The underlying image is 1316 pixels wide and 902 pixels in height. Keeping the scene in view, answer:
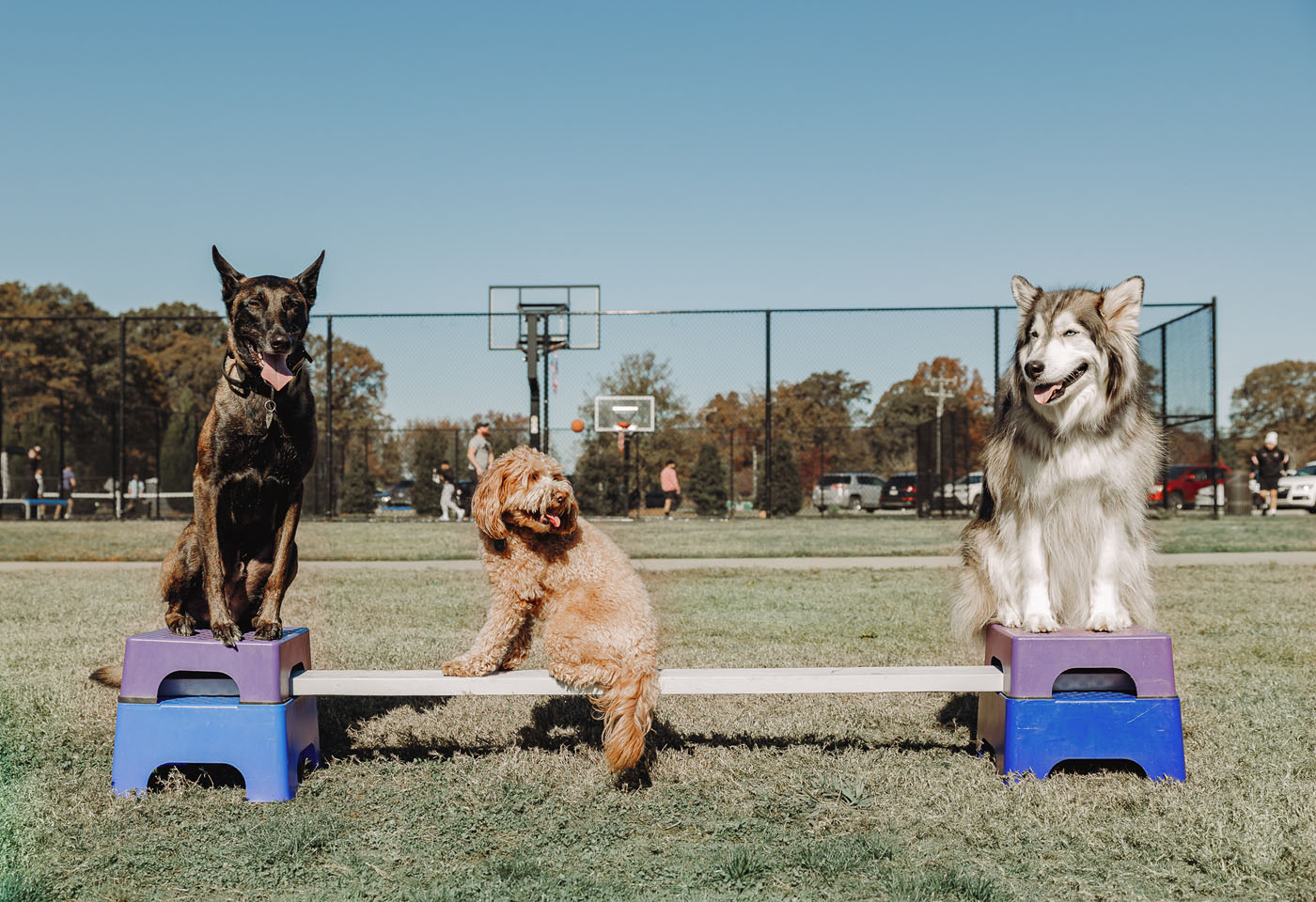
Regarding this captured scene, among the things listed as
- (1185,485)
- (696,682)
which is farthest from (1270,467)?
(696,682)

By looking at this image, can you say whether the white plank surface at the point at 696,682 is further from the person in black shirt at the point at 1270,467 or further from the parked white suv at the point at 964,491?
the person in black shirt at the point at 1270,467

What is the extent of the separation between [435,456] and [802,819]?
2564 cm

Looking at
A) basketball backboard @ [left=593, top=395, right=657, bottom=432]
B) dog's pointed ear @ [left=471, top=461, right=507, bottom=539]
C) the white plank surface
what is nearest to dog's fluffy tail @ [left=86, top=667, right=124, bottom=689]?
the white plank surface

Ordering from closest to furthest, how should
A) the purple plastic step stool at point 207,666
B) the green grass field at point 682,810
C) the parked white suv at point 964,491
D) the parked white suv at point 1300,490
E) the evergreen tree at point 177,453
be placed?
the green grass field at point 682,810 < the purple plastic step stool at point 207,666 < the parked white suv at point 964,491 < the evergreen tree at point 177,453 < the parked white suv at point 1300,490

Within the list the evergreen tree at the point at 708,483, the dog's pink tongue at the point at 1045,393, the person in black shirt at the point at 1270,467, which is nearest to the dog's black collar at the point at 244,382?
the dog's pink tongue at the point at 1045,393

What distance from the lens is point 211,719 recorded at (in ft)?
11.1

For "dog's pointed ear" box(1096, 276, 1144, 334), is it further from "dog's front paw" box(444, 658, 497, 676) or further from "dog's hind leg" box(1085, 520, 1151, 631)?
"dog's front paw" box(444, 658, 497, 676)

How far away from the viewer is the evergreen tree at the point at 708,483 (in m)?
28.1

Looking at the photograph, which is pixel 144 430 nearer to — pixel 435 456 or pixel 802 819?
pixel 435 456

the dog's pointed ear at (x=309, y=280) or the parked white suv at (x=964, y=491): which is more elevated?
the dog's pointed ear at (x=309, y=280)

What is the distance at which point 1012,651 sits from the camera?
351 cm

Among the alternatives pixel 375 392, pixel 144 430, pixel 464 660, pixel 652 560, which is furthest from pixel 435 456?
pixel 464 660

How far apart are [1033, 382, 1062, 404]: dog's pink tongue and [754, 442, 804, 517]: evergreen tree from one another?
73.1 feet

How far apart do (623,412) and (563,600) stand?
1910 cm
